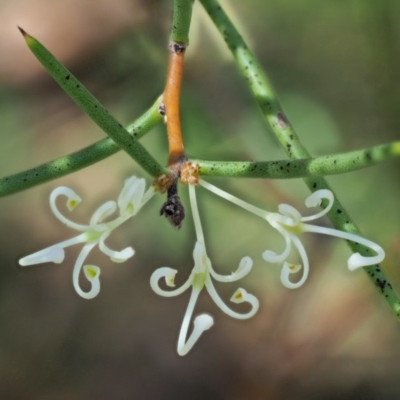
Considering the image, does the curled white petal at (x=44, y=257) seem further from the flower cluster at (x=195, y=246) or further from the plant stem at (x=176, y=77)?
the plant stem at (x=176, y=77)

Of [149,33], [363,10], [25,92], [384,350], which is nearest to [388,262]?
[384,350]

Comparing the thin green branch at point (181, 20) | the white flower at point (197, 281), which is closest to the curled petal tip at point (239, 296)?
the white flower at point (197, 281)

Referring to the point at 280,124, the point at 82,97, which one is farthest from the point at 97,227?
the point at 280,124

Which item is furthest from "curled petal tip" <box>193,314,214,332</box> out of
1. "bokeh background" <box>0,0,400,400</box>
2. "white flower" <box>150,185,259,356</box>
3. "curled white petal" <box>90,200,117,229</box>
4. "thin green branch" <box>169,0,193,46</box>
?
"bokeh background" <box>0,0,400,400</box>

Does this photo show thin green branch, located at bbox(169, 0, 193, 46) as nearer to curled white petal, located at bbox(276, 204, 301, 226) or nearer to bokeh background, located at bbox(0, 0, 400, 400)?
curled white petal, located at bbox(276, 204, 301, 226)

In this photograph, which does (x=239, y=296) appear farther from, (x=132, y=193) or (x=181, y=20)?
(x=181, y=20)

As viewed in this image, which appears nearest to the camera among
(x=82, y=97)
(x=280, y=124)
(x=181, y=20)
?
(x=82, y=97)
